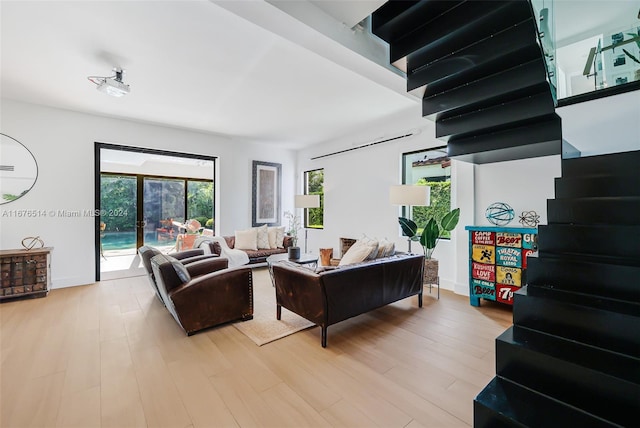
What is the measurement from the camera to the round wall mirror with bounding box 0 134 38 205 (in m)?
3.96

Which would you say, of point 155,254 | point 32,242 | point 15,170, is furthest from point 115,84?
point 32,242

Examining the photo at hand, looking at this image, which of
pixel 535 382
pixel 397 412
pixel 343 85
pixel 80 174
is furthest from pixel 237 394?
pixel 80 174

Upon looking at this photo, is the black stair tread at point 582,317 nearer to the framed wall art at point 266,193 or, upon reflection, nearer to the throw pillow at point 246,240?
the throw pillow at point 246,240

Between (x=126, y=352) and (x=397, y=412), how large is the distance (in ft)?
7.58

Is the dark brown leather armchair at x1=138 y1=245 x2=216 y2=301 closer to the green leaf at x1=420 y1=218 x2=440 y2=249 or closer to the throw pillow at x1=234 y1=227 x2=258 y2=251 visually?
the throw pillow at x1=234 y1=227 x2=258 y2=251

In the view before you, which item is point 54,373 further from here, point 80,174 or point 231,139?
point 231,139

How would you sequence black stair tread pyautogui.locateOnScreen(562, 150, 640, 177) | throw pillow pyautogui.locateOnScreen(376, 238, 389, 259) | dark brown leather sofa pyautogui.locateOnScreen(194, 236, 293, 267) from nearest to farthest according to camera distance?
1. black stair tread pyautogui.locateOnScreen(562, 150, 640, 177)
2. throw pillow pyautogui.locateOnScreen(376, 238, 389, 259)
3. dark brown leather sofa pyautogui.locateOnScreen(194, 236, 293, 267)

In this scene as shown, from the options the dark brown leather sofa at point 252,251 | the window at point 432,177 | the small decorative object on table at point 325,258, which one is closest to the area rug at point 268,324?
the small decorative object on table at point 325,258

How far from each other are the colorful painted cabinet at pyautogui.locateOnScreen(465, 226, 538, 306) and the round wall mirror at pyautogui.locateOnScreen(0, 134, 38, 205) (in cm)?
651

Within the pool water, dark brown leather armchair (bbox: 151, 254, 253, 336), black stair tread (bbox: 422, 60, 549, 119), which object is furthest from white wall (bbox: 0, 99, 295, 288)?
black stair tread (bbox: 422, 60, 549, 119)

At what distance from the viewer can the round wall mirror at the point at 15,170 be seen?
13.0ft

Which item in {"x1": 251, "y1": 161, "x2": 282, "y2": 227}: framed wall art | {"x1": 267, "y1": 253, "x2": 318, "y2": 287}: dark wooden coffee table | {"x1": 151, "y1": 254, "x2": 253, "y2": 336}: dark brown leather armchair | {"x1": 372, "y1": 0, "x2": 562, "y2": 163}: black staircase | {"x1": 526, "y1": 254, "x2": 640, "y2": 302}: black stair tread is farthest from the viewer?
{"x1": 251, "y1": 161, "x2": 282, "y2": 227}: framed wall art

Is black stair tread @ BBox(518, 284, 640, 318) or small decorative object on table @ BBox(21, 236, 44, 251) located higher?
small decorative object on table @ BBox(21, 236, 44, 251)

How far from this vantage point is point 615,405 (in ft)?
4.08
